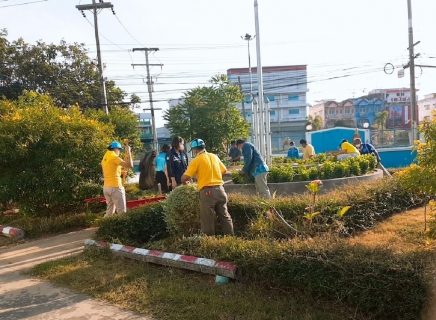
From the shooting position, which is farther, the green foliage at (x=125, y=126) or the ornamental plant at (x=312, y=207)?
the green foliage at (x=125, y=126)

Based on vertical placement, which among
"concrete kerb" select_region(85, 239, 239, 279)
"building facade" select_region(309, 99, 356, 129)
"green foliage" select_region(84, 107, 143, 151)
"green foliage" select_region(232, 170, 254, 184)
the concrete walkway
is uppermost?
"building facade" select_region(309, 99, 356, 129)

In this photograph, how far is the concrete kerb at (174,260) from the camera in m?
4.12

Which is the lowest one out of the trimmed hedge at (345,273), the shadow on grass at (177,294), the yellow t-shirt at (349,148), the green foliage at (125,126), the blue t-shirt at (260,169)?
the shadow on grass at (177,294)

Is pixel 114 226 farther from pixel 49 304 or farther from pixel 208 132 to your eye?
pixel 208 132

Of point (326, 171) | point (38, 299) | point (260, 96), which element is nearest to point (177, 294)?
point (38, 299)

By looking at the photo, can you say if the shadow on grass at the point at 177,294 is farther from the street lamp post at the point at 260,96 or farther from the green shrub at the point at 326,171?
the street lamp post at the point at 260,96

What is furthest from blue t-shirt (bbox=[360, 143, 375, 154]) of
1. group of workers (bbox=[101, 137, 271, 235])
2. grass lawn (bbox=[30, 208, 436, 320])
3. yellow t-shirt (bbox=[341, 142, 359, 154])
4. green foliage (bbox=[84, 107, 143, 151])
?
green foliage (bbox=[84, 107, 143, 151])

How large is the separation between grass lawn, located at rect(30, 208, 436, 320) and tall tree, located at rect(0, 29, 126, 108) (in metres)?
18.9

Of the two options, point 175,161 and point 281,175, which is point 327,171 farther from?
point 175,161

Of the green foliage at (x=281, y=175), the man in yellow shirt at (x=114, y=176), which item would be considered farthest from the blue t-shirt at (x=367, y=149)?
the man in yellow shirt at (x=114, y=176)

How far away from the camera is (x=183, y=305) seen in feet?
12.4

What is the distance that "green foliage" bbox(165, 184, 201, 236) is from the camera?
559 centimetres

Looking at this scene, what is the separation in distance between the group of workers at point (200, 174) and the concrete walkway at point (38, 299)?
131 cm

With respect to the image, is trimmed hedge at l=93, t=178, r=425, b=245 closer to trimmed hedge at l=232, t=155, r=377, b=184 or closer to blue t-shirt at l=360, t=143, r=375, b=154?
trimmed hedge at l=232, t=155, r=377, b=184
